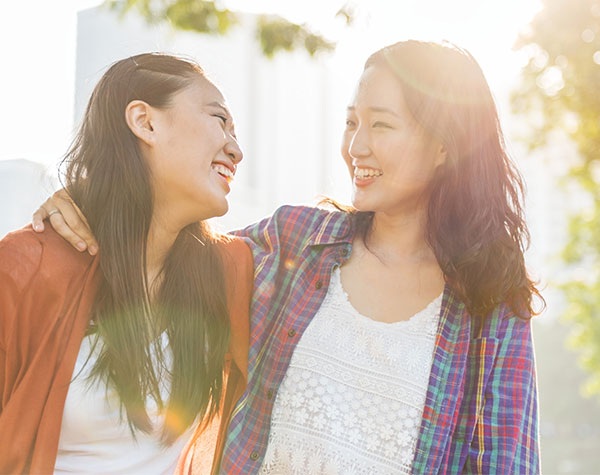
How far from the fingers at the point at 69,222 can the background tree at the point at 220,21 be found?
1900 millimetres

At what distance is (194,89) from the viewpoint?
2.64 m

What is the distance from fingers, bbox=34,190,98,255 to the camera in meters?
2.39

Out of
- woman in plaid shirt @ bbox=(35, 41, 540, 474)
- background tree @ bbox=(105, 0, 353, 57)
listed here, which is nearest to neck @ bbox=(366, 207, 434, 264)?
woman in plaid shirt @ bbox=(35, 41, 540, 474)

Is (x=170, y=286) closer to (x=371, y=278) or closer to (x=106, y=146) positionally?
(x=106, y=146)

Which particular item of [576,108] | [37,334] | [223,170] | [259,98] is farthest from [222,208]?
[259,98]

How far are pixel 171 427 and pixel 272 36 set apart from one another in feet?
9.50

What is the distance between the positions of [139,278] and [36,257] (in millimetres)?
336

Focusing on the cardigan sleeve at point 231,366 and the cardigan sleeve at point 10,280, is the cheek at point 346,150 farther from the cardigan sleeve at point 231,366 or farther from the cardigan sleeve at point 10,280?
the cardigan sleeve at point 10,280

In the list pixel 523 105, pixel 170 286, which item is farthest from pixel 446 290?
pixel 523 105

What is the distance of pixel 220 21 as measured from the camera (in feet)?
14.5

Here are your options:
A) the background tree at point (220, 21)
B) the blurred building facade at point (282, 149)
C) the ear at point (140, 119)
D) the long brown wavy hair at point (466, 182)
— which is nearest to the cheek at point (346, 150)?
the blurred building facade at point (282, 149)

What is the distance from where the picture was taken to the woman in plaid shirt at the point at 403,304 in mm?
2609

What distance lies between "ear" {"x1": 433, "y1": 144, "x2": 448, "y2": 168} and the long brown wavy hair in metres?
0.02

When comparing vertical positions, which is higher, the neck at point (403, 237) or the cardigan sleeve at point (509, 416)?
the neck at point (403, 237)
